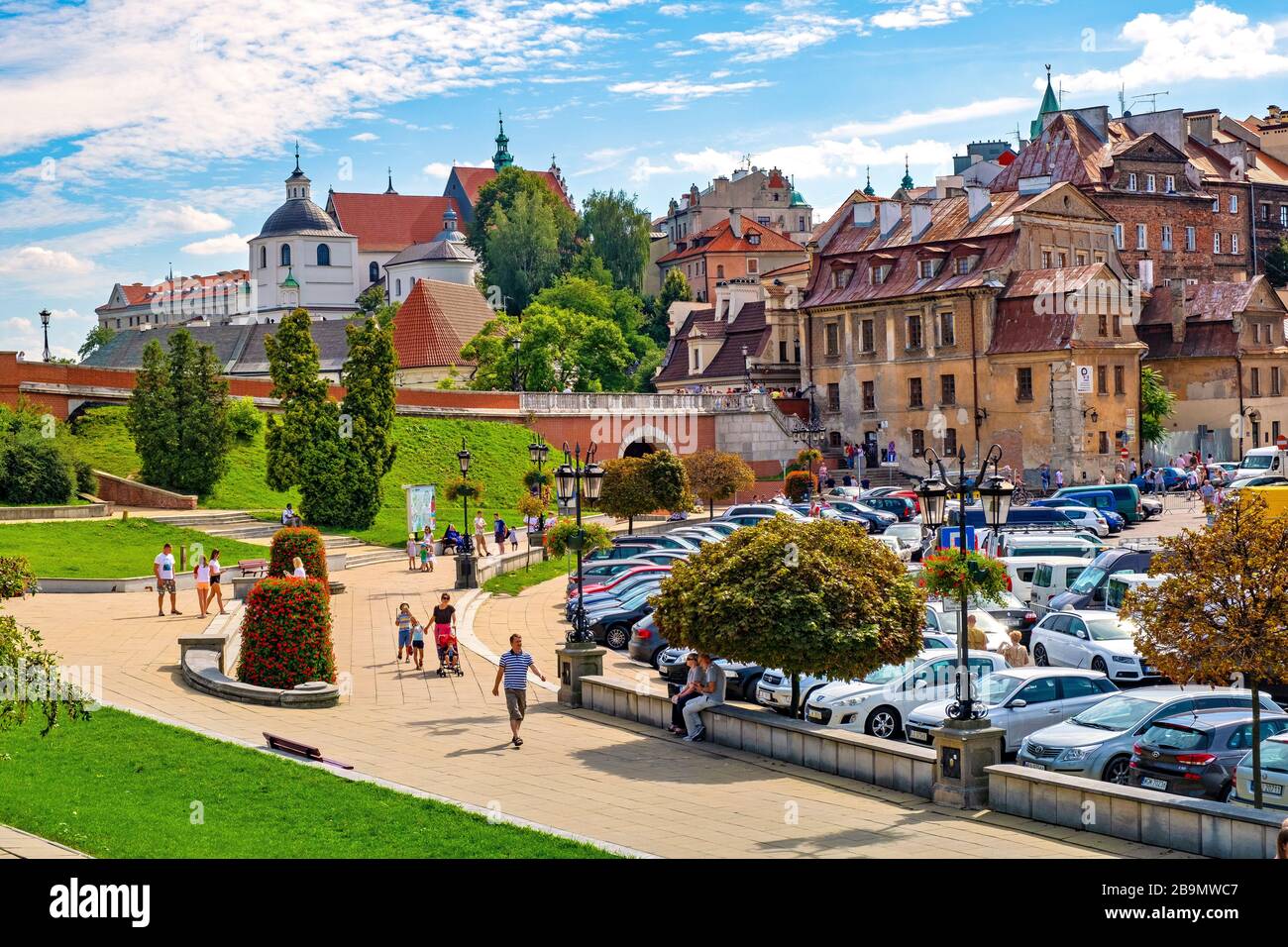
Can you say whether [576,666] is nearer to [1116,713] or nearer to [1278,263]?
[1116,713]

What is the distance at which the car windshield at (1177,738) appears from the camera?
18.2 metres

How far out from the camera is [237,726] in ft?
71.5

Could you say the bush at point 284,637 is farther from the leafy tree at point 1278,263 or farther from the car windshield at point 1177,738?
the leafy tree at point 1278,263

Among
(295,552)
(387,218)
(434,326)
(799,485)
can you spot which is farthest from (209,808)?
(387,218)

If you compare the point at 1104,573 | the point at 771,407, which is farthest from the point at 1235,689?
the point at 771,407

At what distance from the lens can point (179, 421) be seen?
5312cm

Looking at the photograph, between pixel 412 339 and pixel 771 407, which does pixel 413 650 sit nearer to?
pixel 771 407

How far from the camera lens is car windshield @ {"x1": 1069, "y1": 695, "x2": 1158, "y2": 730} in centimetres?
1994

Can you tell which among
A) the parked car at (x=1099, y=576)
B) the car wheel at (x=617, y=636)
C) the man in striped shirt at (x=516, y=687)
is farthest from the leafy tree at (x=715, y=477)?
the man in striped shirt at (x=516, y=687)

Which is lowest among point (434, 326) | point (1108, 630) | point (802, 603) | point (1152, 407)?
point (1108, 630)

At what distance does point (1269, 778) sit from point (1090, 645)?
10.6 meters

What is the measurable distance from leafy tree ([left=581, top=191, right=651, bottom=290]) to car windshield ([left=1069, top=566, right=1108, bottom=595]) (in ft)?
293

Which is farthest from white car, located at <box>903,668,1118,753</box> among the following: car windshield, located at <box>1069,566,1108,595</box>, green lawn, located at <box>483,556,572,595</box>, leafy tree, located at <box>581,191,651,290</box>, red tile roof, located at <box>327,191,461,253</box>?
red tile roof, located at <box>327,191,461,253</box>

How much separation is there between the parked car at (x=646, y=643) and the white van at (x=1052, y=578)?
391 inches
